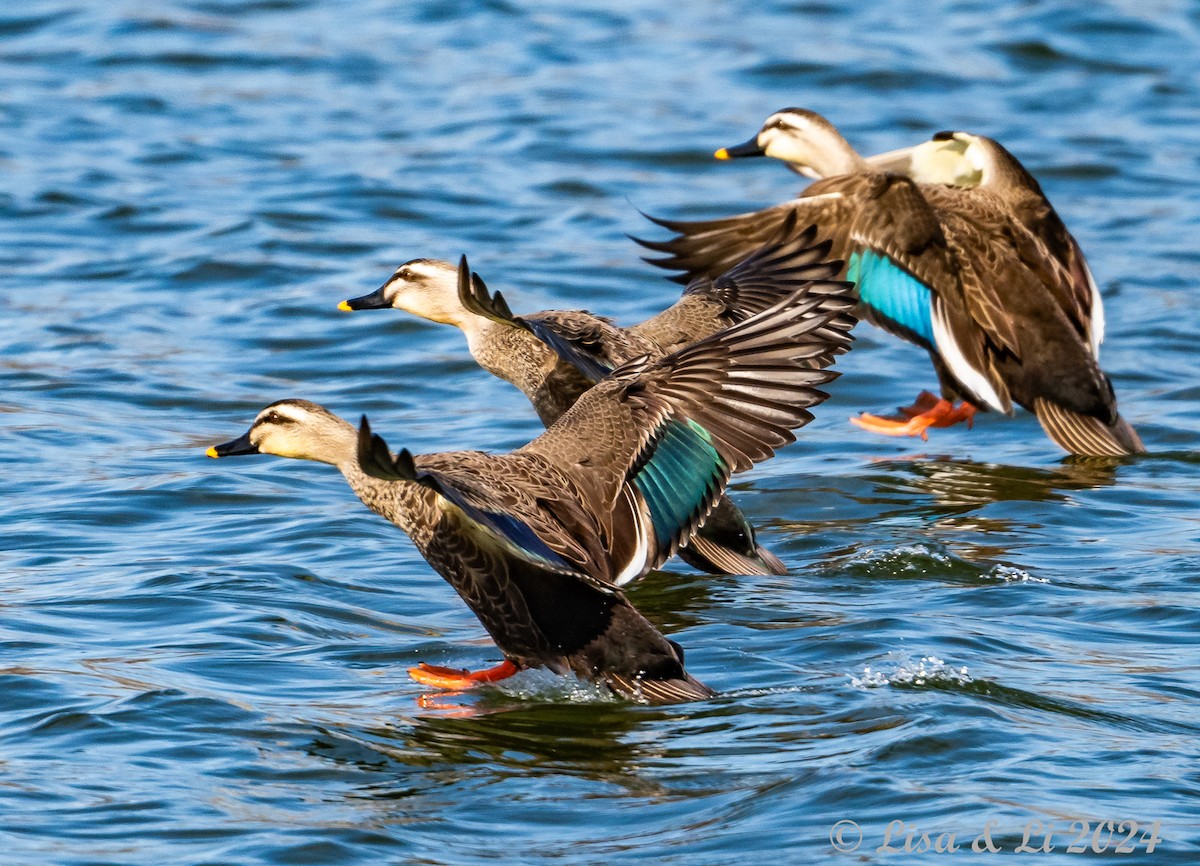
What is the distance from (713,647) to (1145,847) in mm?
1953

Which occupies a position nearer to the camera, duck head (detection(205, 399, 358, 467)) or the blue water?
the blue water

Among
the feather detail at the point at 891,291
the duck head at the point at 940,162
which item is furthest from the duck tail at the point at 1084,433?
the duck head at the point at 940,162

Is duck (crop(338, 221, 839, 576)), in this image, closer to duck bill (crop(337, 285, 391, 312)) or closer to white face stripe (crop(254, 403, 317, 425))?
duck bill (crop(337, 285, 391, 312))

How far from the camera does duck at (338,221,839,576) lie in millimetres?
7051

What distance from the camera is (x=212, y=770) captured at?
5121mm

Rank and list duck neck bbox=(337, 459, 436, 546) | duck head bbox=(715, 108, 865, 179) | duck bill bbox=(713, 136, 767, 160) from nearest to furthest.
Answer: duck neck bbox=(337, 459, 436, 546) < duck head bbox=(715, 108, 865, 179) < duck bill bbox=(713, 136, 767, 160)

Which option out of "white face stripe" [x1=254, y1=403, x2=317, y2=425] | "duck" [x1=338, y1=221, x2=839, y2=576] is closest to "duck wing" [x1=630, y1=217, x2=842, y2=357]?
"duck" [x1=338, y1=221, x2=839, y2=576]

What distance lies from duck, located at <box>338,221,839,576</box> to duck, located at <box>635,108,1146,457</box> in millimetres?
760

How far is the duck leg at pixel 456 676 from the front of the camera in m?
5.87

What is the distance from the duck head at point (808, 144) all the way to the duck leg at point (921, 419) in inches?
47.9

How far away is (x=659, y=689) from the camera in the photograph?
223 inches

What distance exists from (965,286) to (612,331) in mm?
2376

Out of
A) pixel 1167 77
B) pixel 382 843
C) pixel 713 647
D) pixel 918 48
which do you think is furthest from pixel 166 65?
pixel 382 843

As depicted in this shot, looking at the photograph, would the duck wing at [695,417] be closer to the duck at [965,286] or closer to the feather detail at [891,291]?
the duck at [965,286]
